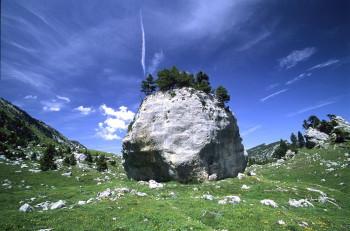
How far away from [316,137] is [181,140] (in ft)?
299

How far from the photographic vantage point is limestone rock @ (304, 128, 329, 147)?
77.6 metres

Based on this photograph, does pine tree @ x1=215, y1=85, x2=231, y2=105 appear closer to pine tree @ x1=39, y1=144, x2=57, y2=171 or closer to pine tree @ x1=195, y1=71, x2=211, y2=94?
pine tree @ x1=195, y1=71, x2=211, y2=94

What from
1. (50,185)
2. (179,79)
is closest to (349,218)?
(179,79)

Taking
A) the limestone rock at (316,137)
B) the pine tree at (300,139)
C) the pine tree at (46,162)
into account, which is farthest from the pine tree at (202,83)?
the pine tree at (300,139)

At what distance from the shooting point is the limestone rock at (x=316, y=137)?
77.6 metres

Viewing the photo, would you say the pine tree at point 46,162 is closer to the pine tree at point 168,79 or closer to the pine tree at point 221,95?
the pine tree at point 168,79

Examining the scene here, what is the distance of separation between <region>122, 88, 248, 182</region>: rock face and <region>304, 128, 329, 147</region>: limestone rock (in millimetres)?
67568

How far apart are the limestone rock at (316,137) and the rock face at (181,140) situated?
222 ft

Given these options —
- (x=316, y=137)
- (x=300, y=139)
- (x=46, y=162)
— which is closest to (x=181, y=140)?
(x=46, y=162)

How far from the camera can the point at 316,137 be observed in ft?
267

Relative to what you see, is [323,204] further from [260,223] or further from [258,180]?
[260,223]

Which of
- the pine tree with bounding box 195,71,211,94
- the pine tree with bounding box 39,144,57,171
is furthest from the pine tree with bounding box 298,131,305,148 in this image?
the pine tree with bounding box 39,144,57,171

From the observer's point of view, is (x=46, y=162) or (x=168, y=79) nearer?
(x=168, y=79)

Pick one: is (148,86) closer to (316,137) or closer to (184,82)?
(184,82)
